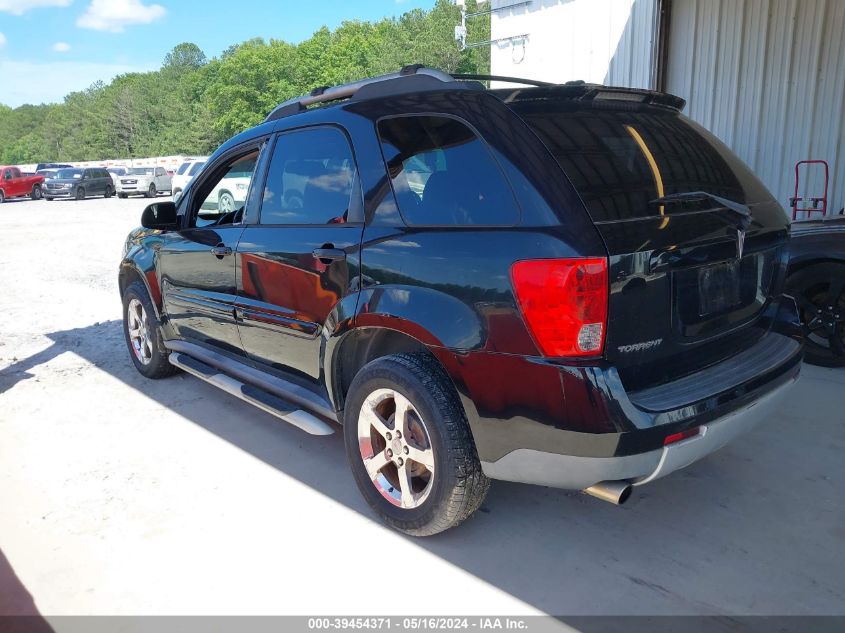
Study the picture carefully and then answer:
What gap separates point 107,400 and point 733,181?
173 inches

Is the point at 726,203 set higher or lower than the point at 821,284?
higher

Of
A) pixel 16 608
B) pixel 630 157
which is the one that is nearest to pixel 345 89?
pixel 630 157

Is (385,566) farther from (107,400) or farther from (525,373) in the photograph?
(107,400)

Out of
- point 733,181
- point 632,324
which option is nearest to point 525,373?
point 632,324

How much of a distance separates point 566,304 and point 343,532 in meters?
1.54

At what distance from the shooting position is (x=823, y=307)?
16.0ft

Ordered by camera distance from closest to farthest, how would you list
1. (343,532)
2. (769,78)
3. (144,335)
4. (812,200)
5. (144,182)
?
1. (343,532)
2. (144,335)
3. (812,200)
4. (769,78)
5. (144,182)

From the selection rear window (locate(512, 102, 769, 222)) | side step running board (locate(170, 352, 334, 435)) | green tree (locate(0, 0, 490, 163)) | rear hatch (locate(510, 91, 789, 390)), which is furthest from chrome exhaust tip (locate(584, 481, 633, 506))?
green tree (locate(0, 0, 490, 163))

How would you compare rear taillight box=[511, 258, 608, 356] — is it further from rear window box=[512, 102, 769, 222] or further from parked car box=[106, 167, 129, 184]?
parked car box=[106, 167, 129, 184]

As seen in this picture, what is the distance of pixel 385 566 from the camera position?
9.13 ft

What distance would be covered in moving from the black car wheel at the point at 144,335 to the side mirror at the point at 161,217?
2.50 feet

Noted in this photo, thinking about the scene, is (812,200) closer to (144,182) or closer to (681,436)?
(681,436)

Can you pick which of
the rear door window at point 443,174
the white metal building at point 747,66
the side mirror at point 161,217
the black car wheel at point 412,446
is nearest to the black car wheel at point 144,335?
the side mirror at point 161,217

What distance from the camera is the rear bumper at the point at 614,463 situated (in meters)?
2.32
